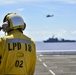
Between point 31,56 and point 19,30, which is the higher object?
point 19,30

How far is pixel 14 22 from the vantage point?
14.3 ft

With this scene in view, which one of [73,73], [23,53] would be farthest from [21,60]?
[73,73]

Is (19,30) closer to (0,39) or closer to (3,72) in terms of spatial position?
(0,39)

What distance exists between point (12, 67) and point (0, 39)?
372mm

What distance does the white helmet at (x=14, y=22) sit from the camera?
171 inches

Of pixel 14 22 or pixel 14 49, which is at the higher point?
pixel 14 22

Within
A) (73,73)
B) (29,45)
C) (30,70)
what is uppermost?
(29,45)

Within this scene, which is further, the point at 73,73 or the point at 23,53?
the point at 73,73

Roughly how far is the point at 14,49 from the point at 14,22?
1.11 feet

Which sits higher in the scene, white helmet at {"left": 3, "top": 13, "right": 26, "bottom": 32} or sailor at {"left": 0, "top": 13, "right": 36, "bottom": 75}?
white helmet at {"left": 3, "top": 13, "right": 26, "bottom": 32}

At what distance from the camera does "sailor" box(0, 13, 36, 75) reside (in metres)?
4.32

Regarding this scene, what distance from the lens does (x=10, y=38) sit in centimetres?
437

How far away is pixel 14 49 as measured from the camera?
4398mm

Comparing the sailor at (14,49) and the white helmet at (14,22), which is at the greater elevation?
the white helmet at (14,22)
